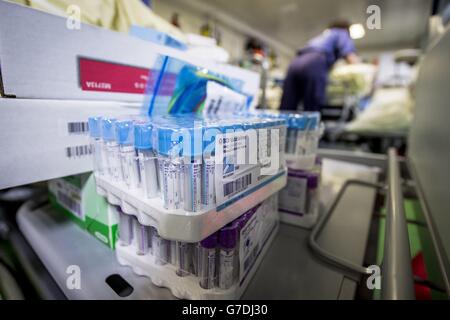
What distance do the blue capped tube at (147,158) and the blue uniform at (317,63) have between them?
65.2 inches

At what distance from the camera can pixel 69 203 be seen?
1.90ft

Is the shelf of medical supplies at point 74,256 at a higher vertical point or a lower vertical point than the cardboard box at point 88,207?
lower

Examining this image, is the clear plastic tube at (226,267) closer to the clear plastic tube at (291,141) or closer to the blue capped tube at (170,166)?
the blue capped tube at (170,166)

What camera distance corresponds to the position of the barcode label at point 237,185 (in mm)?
313

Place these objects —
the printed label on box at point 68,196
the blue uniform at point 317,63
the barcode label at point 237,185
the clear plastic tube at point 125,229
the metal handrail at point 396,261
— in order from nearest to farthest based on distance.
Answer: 1. the metal handrail at point 396,261
2. the barcode label at point 237,185
3. the clear plastic tube at point 125,229
4. the printed label on box at point 68,196
5. the blue uniform at point 317,63

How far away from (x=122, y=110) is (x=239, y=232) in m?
0.35

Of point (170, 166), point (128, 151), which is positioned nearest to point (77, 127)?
point (128, 151)

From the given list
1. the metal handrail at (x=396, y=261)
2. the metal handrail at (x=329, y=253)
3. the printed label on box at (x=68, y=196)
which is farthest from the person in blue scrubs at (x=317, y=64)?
the printed label on box at (x=68, y=196)

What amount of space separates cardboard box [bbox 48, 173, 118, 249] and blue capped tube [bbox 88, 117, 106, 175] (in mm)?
56

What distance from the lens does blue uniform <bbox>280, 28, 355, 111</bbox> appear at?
1732 mm

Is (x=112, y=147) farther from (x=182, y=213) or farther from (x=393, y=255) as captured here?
(x=393, y=255)

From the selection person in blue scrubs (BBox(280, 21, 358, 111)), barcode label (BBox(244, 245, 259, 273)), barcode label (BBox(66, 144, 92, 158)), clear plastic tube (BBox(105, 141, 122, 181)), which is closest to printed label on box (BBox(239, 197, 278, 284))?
barcode label (BBox(244, 245, 259, 273))

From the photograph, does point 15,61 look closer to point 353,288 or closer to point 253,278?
point 253,278

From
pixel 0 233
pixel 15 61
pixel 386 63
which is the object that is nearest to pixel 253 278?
pixel 15 61
